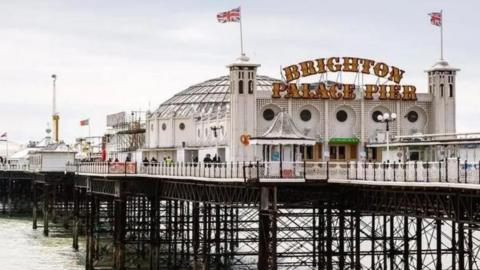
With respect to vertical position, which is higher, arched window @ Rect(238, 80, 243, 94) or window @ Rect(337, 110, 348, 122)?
arched window @ Rect(238, 80, 243, 94)

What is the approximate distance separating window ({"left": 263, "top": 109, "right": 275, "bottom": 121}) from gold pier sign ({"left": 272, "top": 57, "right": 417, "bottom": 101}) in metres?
1.04

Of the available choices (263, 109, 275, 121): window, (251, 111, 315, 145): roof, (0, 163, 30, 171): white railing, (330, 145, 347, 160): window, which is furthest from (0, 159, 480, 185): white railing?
(0, 163, 30, 171): white railing

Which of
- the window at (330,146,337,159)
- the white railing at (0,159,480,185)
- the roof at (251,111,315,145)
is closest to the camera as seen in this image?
the white railing at (0,159,480,185)

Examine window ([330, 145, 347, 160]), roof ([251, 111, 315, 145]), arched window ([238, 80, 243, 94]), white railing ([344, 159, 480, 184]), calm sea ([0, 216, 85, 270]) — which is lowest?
calm sea ([0, 216, 85, 270])

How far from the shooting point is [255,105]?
2544 inches

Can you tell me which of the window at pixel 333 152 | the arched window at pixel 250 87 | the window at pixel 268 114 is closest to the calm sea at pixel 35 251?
the window at pixel 268 114

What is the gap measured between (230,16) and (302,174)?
50.8 feet

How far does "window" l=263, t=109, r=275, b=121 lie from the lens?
65438mm

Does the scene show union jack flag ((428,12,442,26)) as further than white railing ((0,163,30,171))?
No

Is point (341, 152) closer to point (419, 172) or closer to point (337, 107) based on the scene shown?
point (337, 107)

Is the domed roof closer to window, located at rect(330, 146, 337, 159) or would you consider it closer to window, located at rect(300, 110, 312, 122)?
window, located at rect(330, 146, 337, 159)

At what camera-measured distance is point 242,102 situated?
64188 millimetres

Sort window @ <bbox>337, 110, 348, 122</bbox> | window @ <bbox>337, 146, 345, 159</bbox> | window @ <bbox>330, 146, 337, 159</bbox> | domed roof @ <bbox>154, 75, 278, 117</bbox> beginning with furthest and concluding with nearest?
1. domed roof @ <bbox>154, 75, 278, 117</bbox>
2. window @ <bbox>337, 146, 345, 159</bbox>
3. window @ <bbox>337, 110, 348, 122</bbox>
4. window @ <bbox>330, 146, 337, 159</bbox>

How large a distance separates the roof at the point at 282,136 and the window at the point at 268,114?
9.91 m
